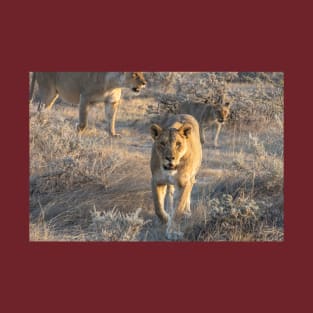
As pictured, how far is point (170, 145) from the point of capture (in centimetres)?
1029

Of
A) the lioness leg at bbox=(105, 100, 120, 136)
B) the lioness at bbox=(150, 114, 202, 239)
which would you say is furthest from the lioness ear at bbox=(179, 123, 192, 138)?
the lioness leg at bbox=(105, 100, 120, 136)

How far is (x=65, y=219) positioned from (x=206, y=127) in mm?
3950

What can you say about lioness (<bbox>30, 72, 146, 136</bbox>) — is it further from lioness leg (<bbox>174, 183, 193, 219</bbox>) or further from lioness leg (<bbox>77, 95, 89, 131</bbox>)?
lioness leg (<bbox>174, 183, 193, 219</bbox>)

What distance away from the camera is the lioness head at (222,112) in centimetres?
1392

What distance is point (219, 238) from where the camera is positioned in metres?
11.0

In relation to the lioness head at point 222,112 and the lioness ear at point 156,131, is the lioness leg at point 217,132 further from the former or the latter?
the lioness ear at point 156,131

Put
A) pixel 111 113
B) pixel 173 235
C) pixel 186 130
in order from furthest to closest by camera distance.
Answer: pixel 111 113 → pixel 173 235 → pixel 186 130

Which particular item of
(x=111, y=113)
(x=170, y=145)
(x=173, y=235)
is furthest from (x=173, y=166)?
(x=111, y=113)

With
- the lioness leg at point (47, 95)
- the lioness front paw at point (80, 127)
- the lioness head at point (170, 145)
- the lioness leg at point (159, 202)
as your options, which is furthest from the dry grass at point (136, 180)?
the lioness head at point (170, 145)

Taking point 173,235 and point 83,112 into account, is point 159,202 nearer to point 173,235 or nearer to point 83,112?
point 173,235

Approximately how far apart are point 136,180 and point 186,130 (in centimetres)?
156

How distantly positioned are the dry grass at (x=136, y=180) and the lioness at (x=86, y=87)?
0.18 m

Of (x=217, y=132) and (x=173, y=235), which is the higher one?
(x=217, y=132)

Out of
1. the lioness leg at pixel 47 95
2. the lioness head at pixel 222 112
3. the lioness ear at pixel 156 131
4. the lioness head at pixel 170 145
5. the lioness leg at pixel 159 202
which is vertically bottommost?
the lioness leg at pixel 159 202
